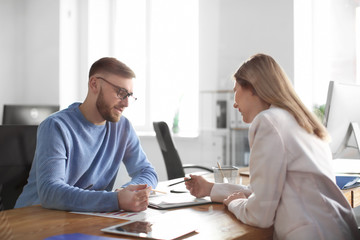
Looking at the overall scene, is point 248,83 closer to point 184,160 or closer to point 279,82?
point 279,82

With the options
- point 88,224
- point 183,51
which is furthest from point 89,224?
point 183,51

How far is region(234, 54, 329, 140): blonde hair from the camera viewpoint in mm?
1146

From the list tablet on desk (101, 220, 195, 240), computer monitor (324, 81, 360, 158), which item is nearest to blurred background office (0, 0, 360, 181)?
computer monitor (324, 81, 360, 158)

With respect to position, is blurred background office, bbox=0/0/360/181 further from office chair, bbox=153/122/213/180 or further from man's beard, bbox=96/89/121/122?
man's beard, bbox=96/89/121/122

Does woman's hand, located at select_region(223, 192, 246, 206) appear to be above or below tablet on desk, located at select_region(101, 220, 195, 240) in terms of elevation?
above

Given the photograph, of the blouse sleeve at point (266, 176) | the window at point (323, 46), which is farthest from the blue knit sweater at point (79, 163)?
the window at point (323, 46)

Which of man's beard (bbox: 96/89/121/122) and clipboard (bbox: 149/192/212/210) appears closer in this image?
Result: clipboard (bbox: 149/192/212/210)

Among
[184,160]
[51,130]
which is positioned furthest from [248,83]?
[184,160]

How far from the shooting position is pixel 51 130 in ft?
4.57

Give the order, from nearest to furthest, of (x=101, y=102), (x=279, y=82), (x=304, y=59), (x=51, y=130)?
(x=279, y=82), (x=51, y=130), (x=101, y=102), (x=304, y=59)

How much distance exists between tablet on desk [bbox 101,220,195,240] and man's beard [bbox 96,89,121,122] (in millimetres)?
698

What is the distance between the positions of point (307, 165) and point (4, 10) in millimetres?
4385

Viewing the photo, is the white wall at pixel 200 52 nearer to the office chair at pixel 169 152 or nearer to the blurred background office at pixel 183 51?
the blurred background office at pixel 183 51

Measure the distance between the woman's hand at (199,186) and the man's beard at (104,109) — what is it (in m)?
0.45
